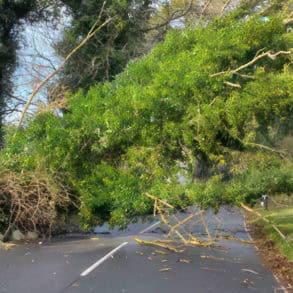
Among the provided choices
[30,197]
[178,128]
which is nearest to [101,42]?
[30,197]

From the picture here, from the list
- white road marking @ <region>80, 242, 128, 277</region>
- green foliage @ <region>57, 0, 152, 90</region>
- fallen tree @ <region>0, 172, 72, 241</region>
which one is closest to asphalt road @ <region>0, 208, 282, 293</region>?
white road marking @ <region>80, 242, 128, 277</region>

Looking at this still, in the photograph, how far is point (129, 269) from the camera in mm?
11188

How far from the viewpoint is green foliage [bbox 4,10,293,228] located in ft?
44.2

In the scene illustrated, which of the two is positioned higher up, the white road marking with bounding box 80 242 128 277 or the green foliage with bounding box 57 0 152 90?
the green foliage with bounding box 57 0 152 90

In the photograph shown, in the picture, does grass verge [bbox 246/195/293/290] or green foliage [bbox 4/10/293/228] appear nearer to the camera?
grass verge [bbox 246/195/293/290]

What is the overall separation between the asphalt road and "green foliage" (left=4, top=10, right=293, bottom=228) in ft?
4.21

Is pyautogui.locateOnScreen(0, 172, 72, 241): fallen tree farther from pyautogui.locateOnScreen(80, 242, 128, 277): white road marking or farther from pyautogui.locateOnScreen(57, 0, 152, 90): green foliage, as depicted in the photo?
pyautogui.locateOnScreen(57, 0, 152, 90): green foliage

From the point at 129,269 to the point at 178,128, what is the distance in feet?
14.7

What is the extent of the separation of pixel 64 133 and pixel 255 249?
6.72 m

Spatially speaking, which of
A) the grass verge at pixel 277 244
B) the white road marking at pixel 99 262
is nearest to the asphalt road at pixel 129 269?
the white road marking at pixel 99 262

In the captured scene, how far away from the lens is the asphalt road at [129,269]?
30.5 ft

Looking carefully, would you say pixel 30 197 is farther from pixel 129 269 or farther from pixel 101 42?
pixel 101 42

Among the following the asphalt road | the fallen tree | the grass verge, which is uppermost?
the fallen tree

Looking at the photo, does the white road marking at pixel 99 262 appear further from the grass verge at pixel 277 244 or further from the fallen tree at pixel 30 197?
the grass verge at pixel 277 244
